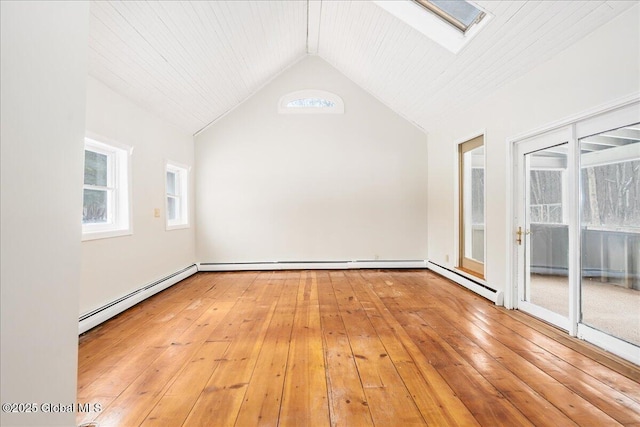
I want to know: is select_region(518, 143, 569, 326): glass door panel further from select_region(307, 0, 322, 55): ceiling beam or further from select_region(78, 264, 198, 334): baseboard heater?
select_region(78, 264, 198, 334): baseboard heater

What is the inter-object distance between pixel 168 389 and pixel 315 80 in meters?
4.99

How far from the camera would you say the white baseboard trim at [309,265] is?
5332mm

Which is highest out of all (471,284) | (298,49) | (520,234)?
(298,49)

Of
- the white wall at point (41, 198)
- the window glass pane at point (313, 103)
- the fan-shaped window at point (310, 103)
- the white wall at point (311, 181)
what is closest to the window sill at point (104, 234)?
the white wall at point (311, 181)

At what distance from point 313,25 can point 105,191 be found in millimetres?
3550

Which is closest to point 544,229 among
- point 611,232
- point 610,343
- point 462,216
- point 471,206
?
point 611,232

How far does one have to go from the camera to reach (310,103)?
17.8ft

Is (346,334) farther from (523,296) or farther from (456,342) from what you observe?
(523,296)

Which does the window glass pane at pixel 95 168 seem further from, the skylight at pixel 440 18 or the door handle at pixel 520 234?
the door handle at pixel 520 234

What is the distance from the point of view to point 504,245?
134 inches

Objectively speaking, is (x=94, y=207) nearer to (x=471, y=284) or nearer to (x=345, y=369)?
(x=345, y=369)

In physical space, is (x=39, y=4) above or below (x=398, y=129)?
below

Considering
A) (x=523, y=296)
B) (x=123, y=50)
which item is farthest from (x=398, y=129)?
(x=123, y=50)

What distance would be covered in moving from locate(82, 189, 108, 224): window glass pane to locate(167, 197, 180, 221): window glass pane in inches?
58.6
